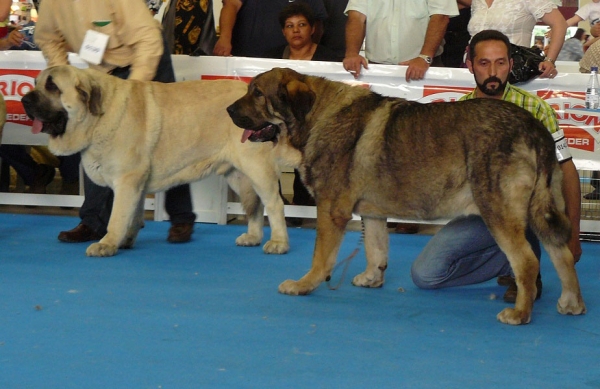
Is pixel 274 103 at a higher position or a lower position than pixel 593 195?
higher

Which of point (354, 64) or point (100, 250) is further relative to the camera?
point (354, 64)

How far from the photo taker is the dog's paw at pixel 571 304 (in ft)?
12.8

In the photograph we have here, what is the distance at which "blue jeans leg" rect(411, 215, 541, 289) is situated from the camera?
4293 mm

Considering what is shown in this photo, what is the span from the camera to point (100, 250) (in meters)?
5.07

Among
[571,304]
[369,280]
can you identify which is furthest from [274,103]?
[571,304]

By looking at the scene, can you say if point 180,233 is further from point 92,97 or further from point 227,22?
point 227,22

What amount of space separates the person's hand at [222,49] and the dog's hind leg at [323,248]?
3.15 meters

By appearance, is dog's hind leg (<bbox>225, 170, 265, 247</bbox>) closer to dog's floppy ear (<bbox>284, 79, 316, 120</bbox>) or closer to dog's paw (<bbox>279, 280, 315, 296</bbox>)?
dog's paw (<bbox>279, 280, 315, 296</bbox>)

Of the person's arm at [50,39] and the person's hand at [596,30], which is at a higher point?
the person's hand at [596,30]

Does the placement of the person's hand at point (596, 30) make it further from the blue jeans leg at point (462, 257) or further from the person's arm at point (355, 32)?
the blue jeans leg at point (462, 257)

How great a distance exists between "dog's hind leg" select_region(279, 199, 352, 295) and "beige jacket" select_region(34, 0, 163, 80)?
1.97m

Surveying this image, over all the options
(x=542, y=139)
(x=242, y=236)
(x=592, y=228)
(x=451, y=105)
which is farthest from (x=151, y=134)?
(x=592, y=228)

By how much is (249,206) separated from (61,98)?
1523 millimetres

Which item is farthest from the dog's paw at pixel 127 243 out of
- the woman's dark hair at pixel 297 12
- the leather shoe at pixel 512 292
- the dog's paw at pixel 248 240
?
the leather shoe at pixel 512 292
